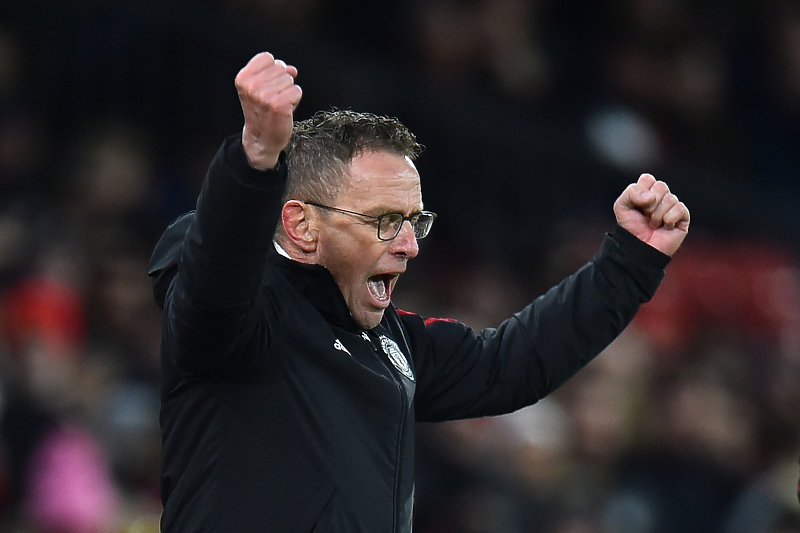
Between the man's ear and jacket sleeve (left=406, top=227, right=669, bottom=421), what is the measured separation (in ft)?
1.35

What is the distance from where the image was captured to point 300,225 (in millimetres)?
2480

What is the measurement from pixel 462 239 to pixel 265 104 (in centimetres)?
505

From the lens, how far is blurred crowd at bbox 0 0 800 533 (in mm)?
5359

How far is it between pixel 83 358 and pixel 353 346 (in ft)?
11.0

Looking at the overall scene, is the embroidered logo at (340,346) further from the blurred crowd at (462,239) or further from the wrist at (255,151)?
the blurred crowd at (462,239)

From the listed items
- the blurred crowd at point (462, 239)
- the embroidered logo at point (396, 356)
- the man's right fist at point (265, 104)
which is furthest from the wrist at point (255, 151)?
the blurred crowd at point (462, 239)

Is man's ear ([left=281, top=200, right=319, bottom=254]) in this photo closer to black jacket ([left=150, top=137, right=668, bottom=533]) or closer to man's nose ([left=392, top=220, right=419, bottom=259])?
black jacket ([left=150, top=137, right=668, bottom=533])

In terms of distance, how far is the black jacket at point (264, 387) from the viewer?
201 centimetres

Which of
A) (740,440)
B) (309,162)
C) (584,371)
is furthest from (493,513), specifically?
(309,162)

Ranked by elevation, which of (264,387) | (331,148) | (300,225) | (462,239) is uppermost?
(331,148)

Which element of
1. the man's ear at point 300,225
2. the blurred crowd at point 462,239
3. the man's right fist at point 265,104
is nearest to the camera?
the man's right fist at point 265,104

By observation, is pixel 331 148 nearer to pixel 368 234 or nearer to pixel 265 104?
pixel 368 234

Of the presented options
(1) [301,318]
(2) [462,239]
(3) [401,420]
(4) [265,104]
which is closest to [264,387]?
(1) [301,318]

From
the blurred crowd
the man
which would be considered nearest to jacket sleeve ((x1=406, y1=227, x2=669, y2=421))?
the man
